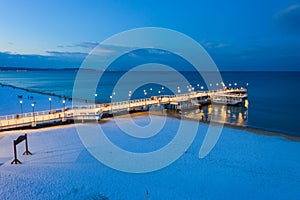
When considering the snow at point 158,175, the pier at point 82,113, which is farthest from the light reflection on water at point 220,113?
the snow at point 158,175

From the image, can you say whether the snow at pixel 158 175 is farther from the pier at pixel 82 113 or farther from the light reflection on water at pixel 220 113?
the light reflection on water at pixel 220 113

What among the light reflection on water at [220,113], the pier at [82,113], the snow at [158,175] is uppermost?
the pier at [82,113]

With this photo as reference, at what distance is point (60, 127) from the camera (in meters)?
20.8

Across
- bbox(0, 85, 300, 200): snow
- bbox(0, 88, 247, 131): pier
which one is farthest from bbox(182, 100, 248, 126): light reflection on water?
bbox(0, 85, 300, 200): snow

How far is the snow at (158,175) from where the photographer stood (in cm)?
1040

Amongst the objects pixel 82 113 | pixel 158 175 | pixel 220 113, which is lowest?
pixel 158 175

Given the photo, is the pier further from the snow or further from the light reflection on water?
the snow

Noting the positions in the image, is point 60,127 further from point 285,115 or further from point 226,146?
point 285,115

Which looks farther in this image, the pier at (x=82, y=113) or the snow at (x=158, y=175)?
the pier at (x=82, y=113)

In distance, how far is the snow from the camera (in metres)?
10.4

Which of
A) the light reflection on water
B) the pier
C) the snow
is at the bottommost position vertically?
the snow

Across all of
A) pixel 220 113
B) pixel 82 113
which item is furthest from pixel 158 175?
pixel 220 113

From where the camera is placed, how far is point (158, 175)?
12.1m

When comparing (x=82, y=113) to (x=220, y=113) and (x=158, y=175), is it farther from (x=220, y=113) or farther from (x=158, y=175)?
(x=220, y=113)
